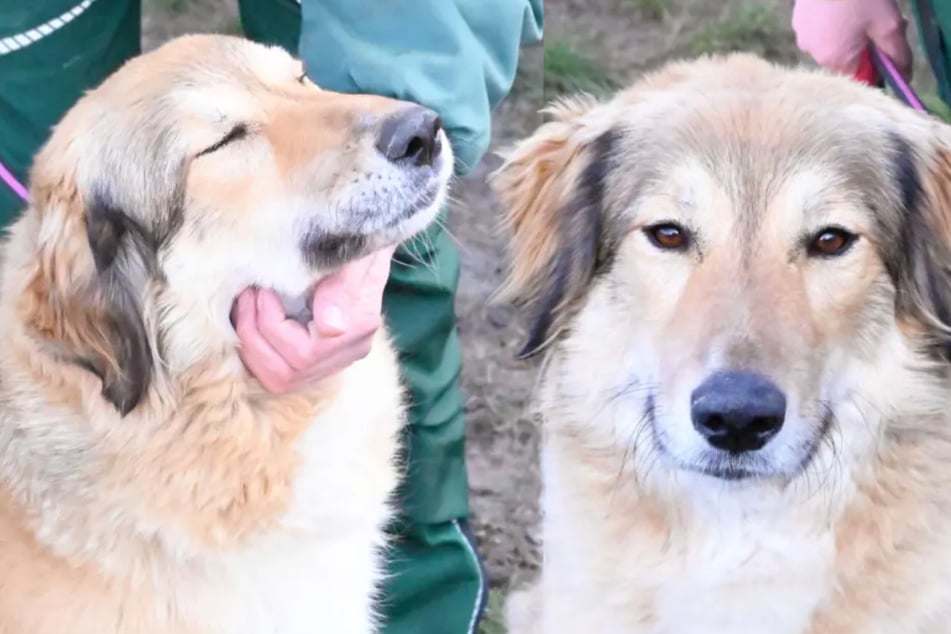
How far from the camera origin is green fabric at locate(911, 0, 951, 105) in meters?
2.42

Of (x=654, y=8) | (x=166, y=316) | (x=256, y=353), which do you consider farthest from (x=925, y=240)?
(x=654, y=8)

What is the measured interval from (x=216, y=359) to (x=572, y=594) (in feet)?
2.77

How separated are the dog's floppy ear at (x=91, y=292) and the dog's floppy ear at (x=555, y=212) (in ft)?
2.60

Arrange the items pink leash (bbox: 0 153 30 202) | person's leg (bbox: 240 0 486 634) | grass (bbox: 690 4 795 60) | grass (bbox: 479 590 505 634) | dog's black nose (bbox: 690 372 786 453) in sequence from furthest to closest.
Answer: grass (bbox: 690 4 795 60) < grass (bbox: 479 590 505 634) < person's leg (bbox: 240 0 486 634) < pink leash (bbox: 0 153 30 202) < dog's black nose (bbox: 690 372 786 453)

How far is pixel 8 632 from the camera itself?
211cm

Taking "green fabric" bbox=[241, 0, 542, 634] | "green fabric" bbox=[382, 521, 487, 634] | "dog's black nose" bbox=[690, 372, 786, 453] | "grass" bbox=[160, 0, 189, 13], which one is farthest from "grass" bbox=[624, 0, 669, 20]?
"dog's black nose" bbox=[690, 372, 786, 453]

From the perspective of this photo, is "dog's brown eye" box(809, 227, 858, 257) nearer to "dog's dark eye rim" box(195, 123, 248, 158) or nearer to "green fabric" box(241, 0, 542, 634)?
"green fabric" box(241, 0, 542, 634)

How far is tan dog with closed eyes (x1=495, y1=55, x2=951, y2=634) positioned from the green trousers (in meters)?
0.49

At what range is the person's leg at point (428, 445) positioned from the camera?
2771mm

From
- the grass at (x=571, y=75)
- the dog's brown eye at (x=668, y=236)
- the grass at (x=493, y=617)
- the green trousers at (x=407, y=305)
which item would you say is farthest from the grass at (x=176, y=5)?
the dog's brown eye at (x=668, y=236)

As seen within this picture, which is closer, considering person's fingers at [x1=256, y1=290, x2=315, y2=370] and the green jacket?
person's fingers at [x1=256, y1=290, x2=315, y2=370]

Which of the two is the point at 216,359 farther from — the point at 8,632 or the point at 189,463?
the point at 8,632

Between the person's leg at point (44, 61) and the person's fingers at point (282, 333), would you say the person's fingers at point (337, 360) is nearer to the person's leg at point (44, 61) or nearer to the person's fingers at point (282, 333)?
the person's fingers at point (282, 333)

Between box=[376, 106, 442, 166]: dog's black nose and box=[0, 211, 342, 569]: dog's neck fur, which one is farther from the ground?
box=[376, 106, 442, 166]: dog's black nose
